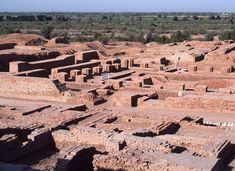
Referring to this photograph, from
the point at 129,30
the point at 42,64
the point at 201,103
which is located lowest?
the point at 201,103

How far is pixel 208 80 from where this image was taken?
22.8 m

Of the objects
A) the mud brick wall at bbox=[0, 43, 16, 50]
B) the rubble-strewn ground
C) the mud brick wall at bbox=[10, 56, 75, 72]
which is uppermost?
the mud brick wall at bbox=[0, 43, 16, 50]

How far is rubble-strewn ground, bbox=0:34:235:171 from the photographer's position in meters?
10.6

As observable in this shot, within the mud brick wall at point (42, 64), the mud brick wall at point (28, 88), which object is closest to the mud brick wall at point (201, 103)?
the mud brick wall at point (28, 88)

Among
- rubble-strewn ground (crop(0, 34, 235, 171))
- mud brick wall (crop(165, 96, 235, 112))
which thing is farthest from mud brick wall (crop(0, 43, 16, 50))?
mud brick wall (crop(165, 96, 235, 112))

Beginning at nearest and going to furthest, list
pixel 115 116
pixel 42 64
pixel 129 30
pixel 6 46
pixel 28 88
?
pixel 115 116 → pixel 28 88 → pixel 42 64 → pixel 6 46 → pixel 129 30

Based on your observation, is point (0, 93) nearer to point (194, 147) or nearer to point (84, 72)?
point (84, 72)

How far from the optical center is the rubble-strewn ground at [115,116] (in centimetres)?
1062

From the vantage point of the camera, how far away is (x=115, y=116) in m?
15.4

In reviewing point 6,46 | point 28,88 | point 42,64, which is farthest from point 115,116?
point 6,46

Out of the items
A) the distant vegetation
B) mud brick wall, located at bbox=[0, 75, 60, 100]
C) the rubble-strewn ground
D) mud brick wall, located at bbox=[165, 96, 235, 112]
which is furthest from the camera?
the distant vegetation

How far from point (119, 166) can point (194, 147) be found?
113 inches

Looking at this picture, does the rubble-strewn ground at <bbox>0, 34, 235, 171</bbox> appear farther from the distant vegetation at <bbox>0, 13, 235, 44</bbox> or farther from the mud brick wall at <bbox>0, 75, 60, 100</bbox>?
the distant vegetation at <bbox>0, 13, 235, 44</bbox>

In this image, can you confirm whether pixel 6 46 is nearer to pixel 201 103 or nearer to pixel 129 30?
pixel 201 103
